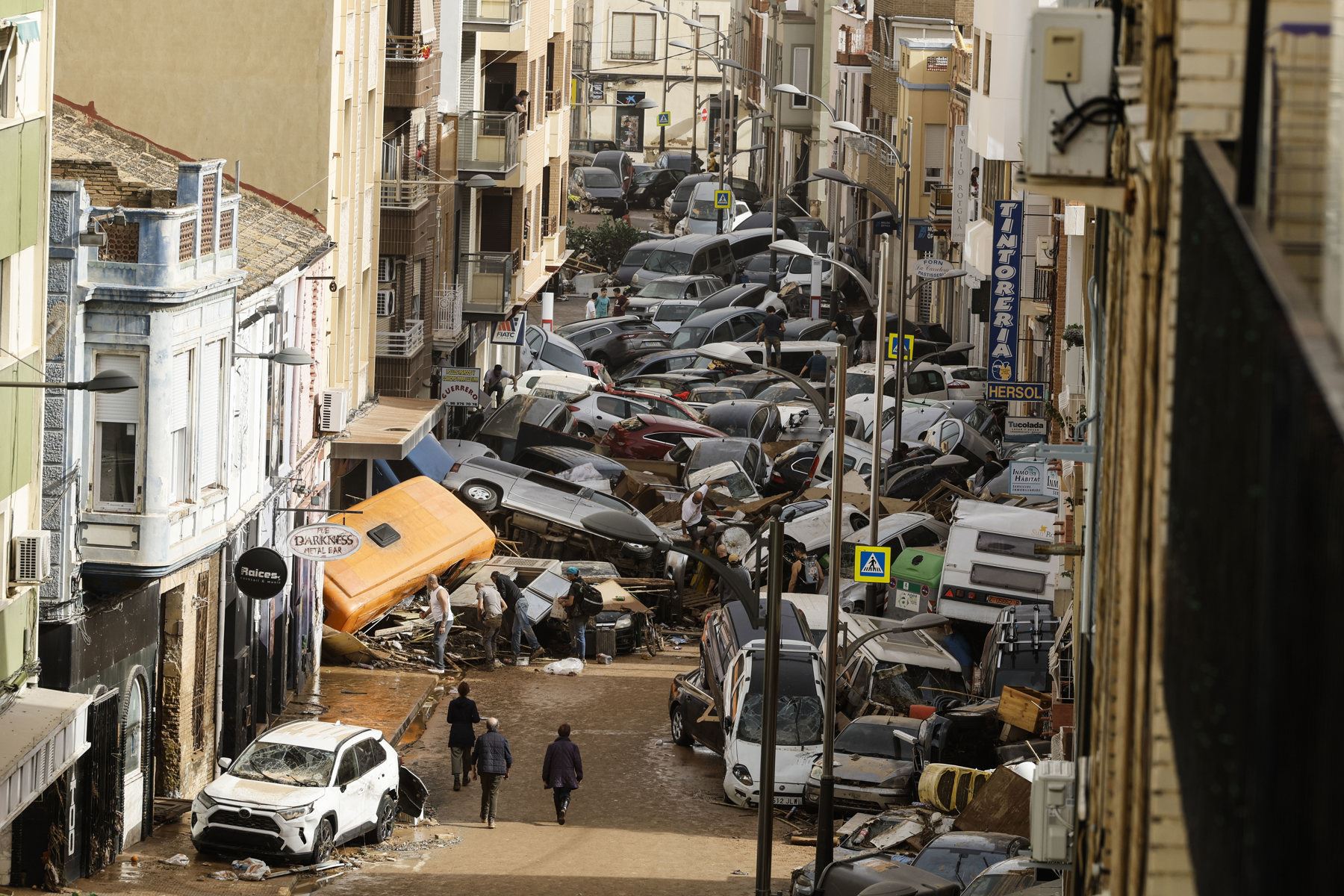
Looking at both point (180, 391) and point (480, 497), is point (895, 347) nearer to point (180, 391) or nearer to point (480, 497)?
point (480, 497)

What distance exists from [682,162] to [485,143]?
59.8 metres

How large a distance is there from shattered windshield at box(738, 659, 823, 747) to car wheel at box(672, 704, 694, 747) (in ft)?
8.82

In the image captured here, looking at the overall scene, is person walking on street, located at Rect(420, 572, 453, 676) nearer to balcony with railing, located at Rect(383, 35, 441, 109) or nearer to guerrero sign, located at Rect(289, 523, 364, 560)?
guerrero sign, located at Rect(289, 523, 364, 560)

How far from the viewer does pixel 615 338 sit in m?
61.1

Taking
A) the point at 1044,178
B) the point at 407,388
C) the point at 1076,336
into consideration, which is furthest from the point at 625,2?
the point at 1044,178

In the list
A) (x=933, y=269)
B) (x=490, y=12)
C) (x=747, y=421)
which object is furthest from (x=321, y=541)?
(x=490, y=12)

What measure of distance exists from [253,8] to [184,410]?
32.9ft

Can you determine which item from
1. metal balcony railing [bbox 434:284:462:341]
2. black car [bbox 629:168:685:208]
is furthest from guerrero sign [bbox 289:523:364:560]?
black car [bbox 629:168:685:208]

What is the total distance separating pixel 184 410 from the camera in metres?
24.0

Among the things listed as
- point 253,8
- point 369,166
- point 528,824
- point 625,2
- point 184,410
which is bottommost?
point 528,824

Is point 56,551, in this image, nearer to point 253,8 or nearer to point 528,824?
point 528,824

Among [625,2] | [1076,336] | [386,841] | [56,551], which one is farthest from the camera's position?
[625,2]

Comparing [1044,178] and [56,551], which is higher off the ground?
[1044,178]

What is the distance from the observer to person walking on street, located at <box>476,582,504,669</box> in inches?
1272
